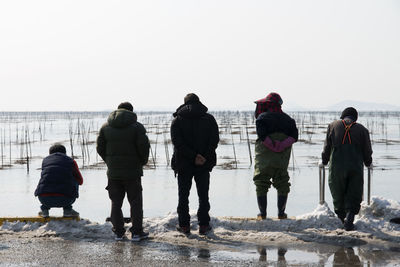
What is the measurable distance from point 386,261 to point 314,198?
675cm

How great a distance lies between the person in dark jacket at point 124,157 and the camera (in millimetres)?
4910

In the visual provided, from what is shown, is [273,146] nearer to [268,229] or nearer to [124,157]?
[268,229]

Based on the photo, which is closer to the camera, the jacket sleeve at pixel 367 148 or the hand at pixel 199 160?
the hand at pixel 199 160

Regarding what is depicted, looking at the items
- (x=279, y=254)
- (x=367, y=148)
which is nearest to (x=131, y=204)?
(x=279, y=254)

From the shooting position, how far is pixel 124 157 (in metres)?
4.93

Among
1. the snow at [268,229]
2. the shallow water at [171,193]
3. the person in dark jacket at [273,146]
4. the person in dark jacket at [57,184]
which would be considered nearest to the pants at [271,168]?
the person in dark jacket at [273,146]

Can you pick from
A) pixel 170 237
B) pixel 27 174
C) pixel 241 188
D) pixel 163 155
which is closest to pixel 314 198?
pixel 241 188

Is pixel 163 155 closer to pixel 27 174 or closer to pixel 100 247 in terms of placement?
pixel 27 174

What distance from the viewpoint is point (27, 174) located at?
1555 cm

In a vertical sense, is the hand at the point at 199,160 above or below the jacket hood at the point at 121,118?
below

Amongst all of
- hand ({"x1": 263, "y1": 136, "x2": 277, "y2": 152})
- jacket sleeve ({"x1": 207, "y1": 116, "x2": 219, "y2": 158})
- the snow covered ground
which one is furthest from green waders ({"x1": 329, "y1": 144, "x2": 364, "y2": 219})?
jacket sleeve ({"x1": 207, "y1": 116, "x2": 219, "y2": 158})

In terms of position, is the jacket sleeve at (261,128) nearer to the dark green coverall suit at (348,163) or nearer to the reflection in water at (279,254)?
the dark green coverall suit at (348,163)

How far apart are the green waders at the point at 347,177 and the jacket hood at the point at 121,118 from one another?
2.05 metres

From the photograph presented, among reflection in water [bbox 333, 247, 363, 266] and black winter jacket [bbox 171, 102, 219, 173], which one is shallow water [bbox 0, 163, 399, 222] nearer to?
black winter jacket [bbox 171, 102, 219, 173]
